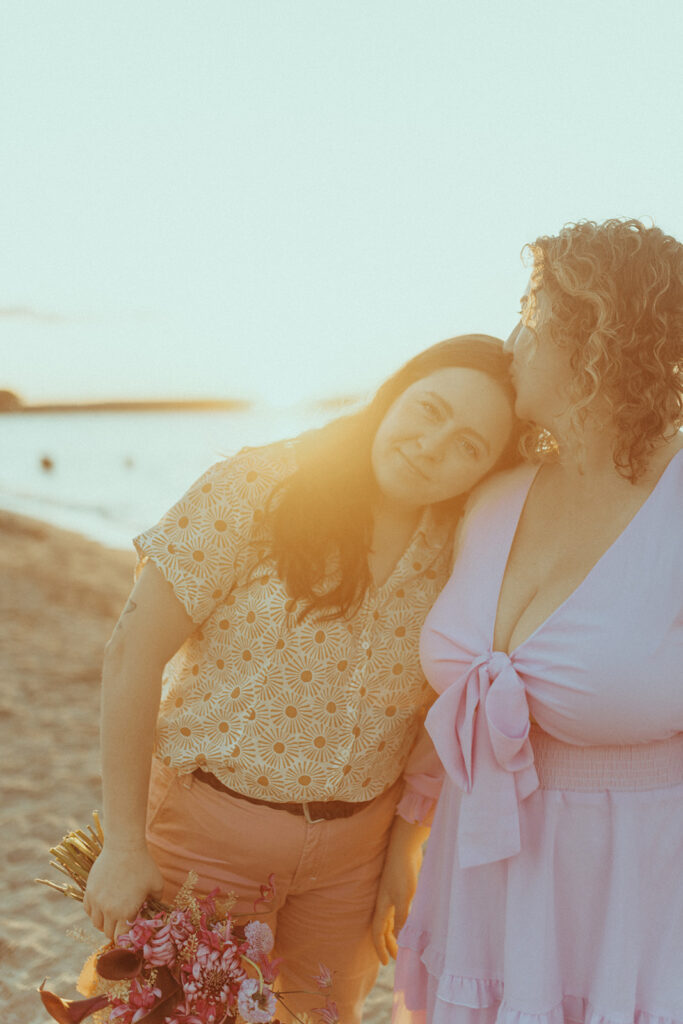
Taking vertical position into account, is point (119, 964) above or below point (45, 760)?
above

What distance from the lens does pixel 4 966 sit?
3.65 metres

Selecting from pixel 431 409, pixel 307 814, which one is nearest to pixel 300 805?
pixel 307 814

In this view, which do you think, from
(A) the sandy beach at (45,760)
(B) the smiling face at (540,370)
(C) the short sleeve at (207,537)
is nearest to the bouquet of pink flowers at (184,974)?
(A) the sandy beach at (45,760)

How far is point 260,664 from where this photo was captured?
2037 millimetres

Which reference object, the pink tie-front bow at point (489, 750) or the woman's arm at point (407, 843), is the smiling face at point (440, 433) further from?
the woman's arm at point (407, 843)

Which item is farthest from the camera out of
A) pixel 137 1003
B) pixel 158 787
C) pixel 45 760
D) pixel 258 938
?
pixel 45 760

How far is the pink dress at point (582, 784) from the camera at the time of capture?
1.82m

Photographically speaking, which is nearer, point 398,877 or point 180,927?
point 180,927

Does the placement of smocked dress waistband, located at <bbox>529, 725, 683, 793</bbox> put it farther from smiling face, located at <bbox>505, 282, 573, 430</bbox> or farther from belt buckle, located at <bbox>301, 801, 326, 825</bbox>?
smiling face, located at <bbox>505, 282, 573, 430</bbox>

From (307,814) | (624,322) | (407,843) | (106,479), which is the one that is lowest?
(106,479)

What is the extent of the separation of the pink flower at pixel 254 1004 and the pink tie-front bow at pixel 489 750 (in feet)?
1.65

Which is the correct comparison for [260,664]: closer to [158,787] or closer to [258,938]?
[158,787]

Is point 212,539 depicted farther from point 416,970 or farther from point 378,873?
point 416,970

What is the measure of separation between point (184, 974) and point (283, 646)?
27.8 inches
